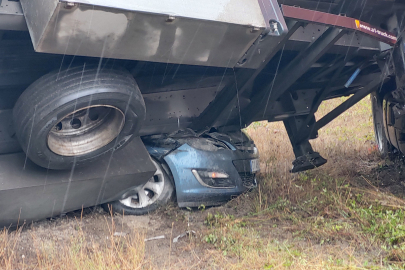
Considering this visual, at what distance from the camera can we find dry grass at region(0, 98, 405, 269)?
2861 mm

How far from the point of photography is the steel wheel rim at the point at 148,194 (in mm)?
4052

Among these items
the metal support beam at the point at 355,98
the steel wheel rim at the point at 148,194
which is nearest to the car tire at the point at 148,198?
the steel wheel rim at the point at 148,194

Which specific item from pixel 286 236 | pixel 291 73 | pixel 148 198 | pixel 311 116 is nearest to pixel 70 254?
pixel 148 198

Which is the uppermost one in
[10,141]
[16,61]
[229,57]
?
[229,57]

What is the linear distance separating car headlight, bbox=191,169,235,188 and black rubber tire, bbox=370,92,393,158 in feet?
8.07

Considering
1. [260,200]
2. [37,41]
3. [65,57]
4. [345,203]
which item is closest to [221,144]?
[260,200]

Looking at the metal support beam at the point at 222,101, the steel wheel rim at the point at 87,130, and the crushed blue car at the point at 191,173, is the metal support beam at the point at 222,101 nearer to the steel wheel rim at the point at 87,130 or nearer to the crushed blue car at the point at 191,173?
the crushed blue car at the point at 191,173

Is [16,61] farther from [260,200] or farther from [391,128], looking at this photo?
[391,128]

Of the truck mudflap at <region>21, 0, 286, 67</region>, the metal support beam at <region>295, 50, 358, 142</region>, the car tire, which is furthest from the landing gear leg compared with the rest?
the truck mudflap at <region>21, 0, 286, 67</region>

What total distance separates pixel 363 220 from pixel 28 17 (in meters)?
3.03

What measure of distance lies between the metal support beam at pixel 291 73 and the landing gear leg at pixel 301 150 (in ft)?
2.29

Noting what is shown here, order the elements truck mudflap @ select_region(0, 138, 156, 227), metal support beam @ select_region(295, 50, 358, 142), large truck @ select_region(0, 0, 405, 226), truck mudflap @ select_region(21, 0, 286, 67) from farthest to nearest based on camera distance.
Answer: metal support beam @ select_region(295, 50, 358, 142) < truck mudflap @ select_region(0, 138, 156, 227) < large truck @ select_region(0, 0, 405, 226) < truck mudflap @ select_region(21, 0, 286, 67)

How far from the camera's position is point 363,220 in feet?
12.0

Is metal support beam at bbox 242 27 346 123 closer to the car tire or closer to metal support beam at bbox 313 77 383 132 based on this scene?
metal support beam at bbox 313 77 383 132
